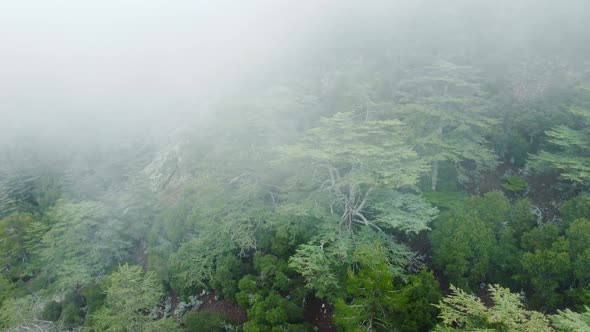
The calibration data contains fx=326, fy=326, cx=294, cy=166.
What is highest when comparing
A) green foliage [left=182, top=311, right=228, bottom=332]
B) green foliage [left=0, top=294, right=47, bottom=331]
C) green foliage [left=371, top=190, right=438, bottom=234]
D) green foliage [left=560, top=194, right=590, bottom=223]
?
green foliage [left=371, top=190, right=438, bottom=234]

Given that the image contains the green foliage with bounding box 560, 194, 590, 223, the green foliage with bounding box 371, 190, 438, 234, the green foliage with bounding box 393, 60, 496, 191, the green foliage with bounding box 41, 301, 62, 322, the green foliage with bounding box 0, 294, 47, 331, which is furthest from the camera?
the green foliage with bounding box 41, 301, 62, 322

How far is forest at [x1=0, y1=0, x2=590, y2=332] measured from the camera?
14406mm

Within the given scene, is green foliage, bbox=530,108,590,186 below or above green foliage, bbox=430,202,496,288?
above

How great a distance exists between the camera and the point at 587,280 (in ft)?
44.5

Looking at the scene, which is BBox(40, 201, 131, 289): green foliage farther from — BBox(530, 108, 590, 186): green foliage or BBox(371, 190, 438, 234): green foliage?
BBox(530, 108, 590, 186): green foliage

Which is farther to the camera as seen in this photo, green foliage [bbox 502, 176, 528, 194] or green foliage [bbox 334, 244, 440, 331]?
green foliage [bbox 502, 176, 528, 194]

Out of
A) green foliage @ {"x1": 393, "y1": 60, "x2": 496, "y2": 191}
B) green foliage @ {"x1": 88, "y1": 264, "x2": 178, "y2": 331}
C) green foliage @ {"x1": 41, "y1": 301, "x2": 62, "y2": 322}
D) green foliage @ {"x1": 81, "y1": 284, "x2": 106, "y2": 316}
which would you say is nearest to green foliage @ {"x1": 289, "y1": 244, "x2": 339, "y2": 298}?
green foliage @ {"x1": 88, "y1": 264, "x2": 178, "y2": 331}

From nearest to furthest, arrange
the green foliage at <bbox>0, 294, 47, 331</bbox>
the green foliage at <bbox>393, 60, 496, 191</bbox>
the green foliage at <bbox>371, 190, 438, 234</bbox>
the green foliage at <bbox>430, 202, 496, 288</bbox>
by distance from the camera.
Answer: the green foliage at <bbox>371, 190, 438, 234</bbox>
the green foliage at <bbox>430, 202, 496, 288</bbox>
the green foliage at <bbox>393, 60, 496, 191</bbox>
the green foliage at <bbox>0, 294, 47, 331</bbox>

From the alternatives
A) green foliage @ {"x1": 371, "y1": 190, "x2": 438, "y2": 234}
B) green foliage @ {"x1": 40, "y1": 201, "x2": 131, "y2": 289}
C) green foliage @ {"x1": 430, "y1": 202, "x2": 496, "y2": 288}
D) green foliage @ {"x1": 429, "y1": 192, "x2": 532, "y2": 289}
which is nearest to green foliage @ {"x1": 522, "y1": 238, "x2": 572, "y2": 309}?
green foliage @ {"x1": 429, "y1": 192, "x2": 532, "y2": 289}

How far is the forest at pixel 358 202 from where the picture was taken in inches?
567

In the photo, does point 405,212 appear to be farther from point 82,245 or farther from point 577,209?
point 82,245

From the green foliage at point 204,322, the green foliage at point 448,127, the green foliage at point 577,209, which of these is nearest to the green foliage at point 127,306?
the green foliage at point 204,322

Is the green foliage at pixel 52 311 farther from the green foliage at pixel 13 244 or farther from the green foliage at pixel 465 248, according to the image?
the green foliage at pixel 465 248

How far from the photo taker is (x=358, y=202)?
64.2 feet
